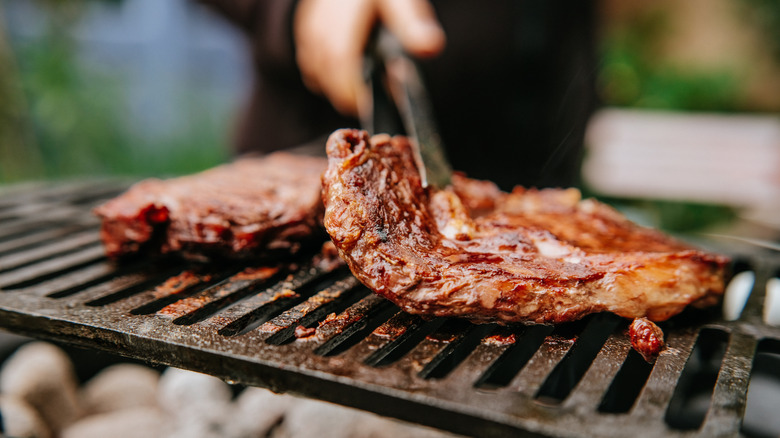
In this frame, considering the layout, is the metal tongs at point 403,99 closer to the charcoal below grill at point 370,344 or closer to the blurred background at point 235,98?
the charcoal below grill at point 370,344

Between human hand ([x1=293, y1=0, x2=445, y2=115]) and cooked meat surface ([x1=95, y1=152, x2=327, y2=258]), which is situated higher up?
human hand ([x1=293, y1=0, x2=445, y2=115])

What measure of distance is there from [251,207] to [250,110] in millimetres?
2898

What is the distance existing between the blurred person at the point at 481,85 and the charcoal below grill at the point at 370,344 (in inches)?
87.4

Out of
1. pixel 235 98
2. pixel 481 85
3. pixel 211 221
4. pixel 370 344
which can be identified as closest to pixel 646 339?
pixel 370 344

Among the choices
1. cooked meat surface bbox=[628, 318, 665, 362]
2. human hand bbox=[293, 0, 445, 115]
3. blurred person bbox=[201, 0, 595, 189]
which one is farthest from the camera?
blurred person bbox=[201, 0, 595, 189]

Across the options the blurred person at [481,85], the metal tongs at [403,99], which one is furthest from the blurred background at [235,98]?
the metal tongs at [403,99]

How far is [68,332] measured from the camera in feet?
5.41

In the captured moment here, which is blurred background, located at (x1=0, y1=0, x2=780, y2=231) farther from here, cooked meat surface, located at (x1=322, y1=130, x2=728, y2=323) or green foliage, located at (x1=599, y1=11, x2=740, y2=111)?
cooked meat surface, located at (x1=322, y1=130, x2=728, y2=323)

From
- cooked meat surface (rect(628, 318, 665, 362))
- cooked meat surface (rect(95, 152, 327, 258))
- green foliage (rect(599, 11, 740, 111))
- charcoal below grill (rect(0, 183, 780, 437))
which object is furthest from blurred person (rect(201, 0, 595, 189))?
green foliage (rect(599, 11, 740, 111))

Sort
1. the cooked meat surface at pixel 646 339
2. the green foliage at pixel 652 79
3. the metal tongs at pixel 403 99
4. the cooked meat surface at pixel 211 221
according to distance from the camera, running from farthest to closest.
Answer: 1. the green foliage at pixel 652 79
2. the metal tongs at pixel 403 99
3. the cooked meat surface at pixel 211 221
4. the cooked meat surface at pixel 646 339

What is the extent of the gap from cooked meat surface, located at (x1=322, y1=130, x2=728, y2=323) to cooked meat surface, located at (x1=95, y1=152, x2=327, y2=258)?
47 cm

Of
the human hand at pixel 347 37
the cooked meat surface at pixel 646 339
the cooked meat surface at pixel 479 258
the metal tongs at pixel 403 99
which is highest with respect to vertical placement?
the human hand at pixel 347 37

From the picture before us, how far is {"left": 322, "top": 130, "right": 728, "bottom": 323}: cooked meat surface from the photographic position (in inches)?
61.7

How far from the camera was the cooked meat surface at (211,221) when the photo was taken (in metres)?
2.09
